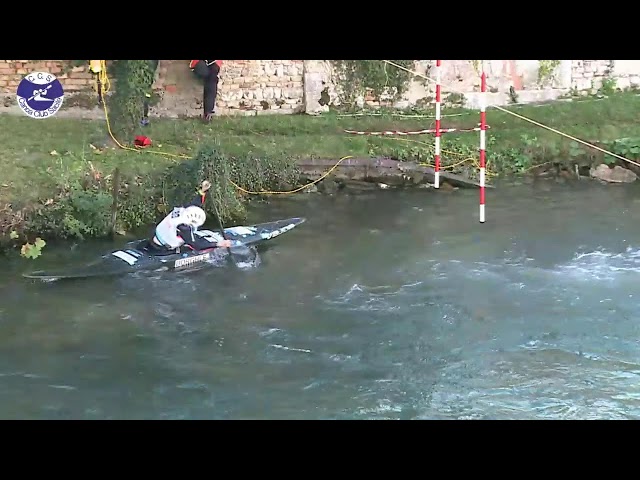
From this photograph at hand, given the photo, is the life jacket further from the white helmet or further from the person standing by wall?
the person standing by wall

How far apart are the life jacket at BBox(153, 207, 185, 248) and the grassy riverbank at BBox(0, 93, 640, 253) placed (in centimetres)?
132

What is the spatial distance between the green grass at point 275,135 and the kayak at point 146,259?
1937mm

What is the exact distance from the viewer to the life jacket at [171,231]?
894cm

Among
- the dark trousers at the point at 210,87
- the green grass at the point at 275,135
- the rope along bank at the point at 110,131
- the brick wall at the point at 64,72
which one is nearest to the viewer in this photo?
the green grass at the point at 275,135

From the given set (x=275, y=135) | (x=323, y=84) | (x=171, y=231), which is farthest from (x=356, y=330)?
(x=323, y=84)

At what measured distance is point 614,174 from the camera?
1260 cm

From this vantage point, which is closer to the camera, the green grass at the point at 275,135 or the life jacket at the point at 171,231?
the life jacket at the point at 171,231

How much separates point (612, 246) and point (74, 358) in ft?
19.5

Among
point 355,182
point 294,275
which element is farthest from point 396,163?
point 294,275

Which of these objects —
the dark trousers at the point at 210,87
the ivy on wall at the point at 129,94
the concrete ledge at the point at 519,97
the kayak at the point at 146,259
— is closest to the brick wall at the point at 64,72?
the ivy on wall at the point at 129,94

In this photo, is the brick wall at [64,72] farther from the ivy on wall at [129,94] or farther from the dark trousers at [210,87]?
the dark trousers at [210,87]

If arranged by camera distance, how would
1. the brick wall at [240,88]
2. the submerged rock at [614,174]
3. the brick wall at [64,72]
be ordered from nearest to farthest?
1. the submerged rock at [614,174]
2. the brick wall at [64,72]
3. the brick wall at [240,88]

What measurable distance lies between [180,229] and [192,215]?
0.19 m

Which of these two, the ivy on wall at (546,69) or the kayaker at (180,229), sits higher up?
the ivy on wall at (546,69)
